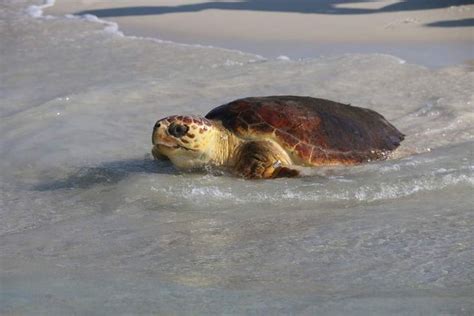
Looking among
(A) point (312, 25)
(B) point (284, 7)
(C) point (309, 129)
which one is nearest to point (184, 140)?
(C) point (309, 129)

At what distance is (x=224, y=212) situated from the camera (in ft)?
15.9

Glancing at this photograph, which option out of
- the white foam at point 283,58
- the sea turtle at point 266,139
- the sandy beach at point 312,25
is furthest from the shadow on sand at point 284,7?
the sea turtle at point 266,139

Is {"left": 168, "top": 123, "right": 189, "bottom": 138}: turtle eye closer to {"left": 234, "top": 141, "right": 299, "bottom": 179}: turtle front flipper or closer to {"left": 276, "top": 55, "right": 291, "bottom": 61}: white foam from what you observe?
{"left": 234, "top": 141, "right": 299, "bottom": 179}: turtle front flipper

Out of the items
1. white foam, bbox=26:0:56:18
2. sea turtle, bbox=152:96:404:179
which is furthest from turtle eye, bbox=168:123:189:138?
white foam, bbox=26:0:56:18

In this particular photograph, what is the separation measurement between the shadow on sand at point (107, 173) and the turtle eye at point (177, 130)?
23cm

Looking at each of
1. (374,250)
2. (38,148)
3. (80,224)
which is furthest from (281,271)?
(38,148)

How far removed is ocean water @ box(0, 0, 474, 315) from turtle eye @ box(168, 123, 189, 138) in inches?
9.1

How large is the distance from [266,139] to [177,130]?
555 millimetres

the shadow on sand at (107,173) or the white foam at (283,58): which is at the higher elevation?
the white foam at (283,58)

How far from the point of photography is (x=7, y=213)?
5000 mm

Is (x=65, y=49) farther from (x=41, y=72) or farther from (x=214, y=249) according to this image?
(x=214, y=249)

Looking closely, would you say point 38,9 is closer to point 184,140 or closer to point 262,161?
point 184,140

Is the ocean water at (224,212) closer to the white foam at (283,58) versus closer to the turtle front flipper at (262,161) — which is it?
the turtle front flipper at (262,161)

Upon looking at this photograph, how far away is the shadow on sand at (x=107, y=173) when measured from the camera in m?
5.51
